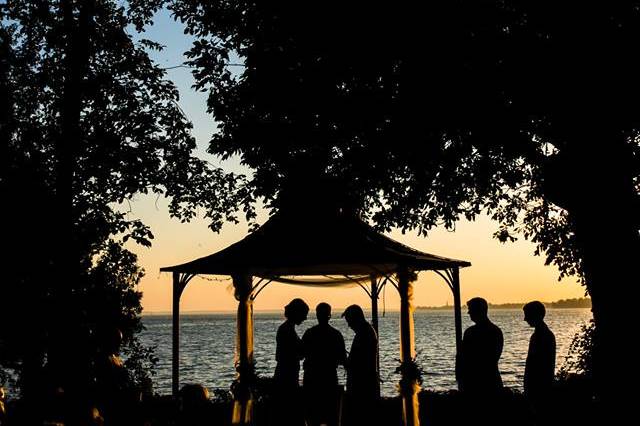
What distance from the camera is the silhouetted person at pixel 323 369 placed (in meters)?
9.38

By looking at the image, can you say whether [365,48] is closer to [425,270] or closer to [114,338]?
[425,270]

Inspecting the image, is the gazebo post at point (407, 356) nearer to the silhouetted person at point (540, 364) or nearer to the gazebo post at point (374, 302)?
the gazebo post at point (374, 302)

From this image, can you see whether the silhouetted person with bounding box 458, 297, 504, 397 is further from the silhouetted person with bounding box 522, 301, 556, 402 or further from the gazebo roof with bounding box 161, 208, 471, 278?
the gazebo roof with bounding box 161, 208, 471, 278

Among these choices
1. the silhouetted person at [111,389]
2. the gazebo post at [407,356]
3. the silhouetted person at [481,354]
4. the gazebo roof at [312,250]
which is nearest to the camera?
the silhouetted person at [111,389]

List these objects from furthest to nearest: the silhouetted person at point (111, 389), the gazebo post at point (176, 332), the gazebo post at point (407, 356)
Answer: the gazebo post at point (176, 332)
the gazebo post at point (407, 356)
the silhouetted person at point (111, 389)

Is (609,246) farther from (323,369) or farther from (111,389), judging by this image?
(111,389)

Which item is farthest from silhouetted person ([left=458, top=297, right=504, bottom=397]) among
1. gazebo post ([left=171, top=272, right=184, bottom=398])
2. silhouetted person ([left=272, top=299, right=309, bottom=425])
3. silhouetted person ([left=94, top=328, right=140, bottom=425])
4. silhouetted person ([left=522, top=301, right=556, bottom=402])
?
gazebo post ([left=171, top=272, right=184, bottom=398])

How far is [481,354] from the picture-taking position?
27.1ft

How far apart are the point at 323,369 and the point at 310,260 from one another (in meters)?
1.59

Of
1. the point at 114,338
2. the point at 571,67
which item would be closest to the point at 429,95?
the point at 571,67

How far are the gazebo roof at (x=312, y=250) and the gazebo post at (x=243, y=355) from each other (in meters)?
0.53

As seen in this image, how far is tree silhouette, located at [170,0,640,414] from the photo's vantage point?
29.3ft

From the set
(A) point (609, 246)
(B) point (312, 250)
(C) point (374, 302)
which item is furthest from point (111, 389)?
(C) point (374, 302)

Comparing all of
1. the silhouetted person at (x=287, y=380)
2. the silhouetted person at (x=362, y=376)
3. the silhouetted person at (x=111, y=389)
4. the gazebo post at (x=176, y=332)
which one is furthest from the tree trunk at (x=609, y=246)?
the gazebo post at (x=176, y=332)
